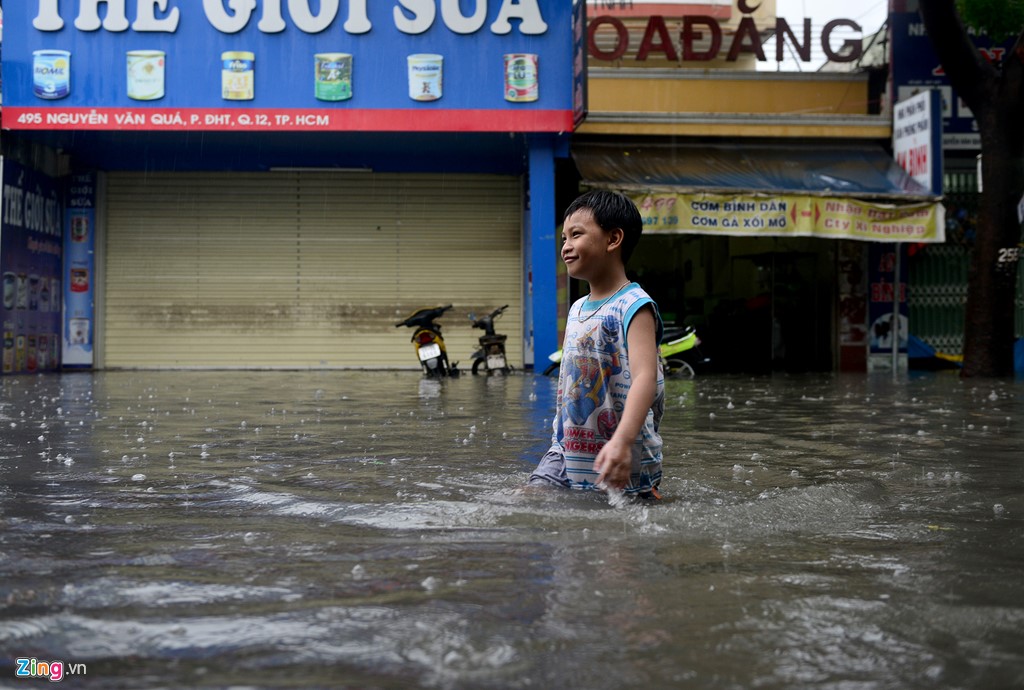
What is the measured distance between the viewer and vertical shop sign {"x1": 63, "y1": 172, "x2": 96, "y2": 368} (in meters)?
20.8

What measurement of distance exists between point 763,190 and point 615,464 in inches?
584

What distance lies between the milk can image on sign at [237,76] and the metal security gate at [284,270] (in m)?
3.40

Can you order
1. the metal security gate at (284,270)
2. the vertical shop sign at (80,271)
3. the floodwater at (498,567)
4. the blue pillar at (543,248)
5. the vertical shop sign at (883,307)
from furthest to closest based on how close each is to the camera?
1. the metal security gate at (284,270)
2. the vertical shop sign at (80,271)
3. the vertical shop sign at (883,307)
4. the blue pillar at (543,248)
5. the floodwater at (498,567)

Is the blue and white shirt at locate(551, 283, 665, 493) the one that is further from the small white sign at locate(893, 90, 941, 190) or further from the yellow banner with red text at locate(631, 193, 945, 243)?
the small white sign at locate(893, 90, 941, 190)

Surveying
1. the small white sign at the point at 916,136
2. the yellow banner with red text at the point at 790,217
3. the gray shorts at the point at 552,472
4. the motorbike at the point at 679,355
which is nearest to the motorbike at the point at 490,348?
the motorbike at the point at 679,355

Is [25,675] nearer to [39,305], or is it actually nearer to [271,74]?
[271,74]

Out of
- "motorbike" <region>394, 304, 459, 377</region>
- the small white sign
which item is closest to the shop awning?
the small white sign

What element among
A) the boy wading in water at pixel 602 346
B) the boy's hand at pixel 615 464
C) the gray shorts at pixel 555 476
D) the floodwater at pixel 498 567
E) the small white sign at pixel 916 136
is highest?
the small white sign at pixel 916 136

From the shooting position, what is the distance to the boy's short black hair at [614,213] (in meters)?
4.27

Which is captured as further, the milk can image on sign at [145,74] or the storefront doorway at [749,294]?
the storefront doorway at [749,294]

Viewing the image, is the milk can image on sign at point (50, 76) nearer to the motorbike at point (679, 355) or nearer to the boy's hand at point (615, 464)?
the motorbike at point (679, 355)

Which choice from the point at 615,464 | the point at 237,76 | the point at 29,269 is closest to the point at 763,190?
the point at 237,76

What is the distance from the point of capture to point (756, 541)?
12.1ft

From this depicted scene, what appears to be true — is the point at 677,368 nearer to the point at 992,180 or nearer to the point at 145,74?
the point at 992,180
